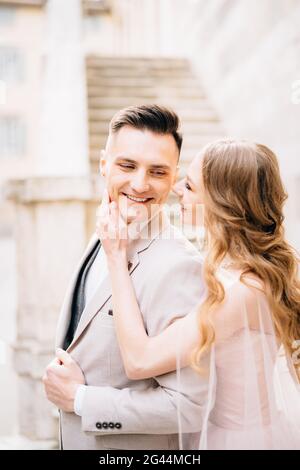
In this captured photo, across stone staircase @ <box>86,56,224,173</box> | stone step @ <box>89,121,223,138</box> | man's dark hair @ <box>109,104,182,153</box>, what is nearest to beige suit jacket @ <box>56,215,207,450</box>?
man's dark hair @ <box>109,104,182,153</box>

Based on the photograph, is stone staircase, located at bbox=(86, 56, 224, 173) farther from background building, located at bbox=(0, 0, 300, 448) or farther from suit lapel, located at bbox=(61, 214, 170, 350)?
suit lapel, located at bbox=(61, 214, 170, 350)

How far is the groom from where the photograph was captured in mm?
1710

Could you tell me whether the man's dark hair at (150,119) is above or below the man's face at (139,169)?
above

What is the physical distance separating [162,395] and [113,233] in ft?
1.79

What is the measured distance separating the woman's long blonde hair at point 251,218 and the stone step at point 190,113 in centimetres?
355

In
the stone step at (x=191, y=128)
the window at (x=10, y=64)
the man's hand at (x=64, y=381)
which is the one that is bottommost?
the man's hand at (x=64, y=381)

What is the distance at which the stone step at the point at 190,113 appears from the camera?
5.30 metres

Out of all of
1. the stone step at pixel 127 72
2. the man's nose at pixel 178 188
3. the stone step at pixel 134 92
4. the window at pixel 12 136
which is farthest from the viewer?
the window at pixel 12 136

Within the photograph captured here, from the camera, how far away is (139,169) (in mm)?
1902

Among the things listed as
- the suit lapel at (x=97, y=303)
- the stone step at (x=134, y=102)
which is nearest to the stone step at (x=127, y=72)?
the stone step at (x=134, y=102)

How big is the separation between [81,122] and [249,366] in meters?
3.46

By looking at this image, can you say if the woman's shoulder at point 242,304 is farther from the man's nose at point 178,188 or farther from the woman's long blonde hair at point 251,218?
the man's nose at point 178,188
